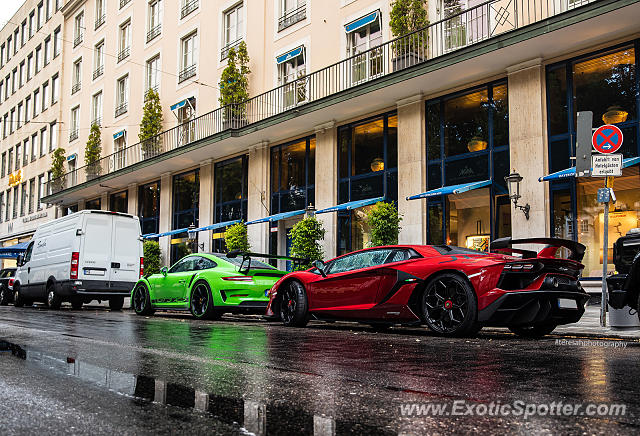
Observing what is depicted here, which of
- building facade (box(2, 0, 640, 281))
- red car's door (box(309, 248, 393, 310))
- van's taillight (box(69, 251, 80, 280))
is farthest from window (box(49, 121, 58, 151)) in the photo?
red car's door (box(309, 248, 393, 310))

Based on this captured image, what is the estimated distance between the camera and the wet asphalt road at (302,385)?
3.08m

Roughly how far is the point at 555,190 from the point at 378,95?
19.8 feet

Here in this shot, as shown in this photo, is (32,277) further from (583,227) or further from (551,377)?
→ (551,377)

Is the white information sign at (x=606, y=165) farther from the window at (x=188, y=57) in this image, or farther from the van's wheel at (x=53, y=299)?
Result: the window at (x=188, y=57)

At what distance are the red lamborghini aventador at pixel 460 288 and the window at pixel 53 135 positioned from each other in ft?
126

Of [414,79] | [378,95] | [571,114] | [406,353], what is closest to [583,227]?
[571,114]

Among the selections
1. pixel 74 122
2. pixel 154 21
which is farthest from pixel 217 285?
pixel 74 122

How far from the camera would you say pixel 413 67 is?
1723 centimetres

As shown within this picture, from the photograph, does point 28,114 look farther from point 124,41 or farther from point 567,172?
point 567,172

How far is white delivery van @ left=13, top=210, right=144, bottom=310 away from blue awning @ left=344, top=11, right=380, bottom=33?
9.49 meters

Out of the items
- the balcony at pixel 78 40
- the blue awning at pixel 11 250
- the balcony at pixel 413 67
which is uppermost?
the balcony at pixel 78 40

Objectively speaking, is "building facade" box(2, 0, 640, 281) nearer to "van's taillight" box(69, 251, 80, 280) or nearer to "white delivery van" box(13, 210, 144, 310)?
"white delivery van" box(13, 210, 144, 310)

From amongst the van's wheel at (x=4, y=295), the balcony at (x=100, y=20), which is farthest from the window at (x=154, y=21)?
the van's wheel at (x=4, y=295)

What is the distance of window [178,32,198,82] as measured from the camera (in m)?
29.0
